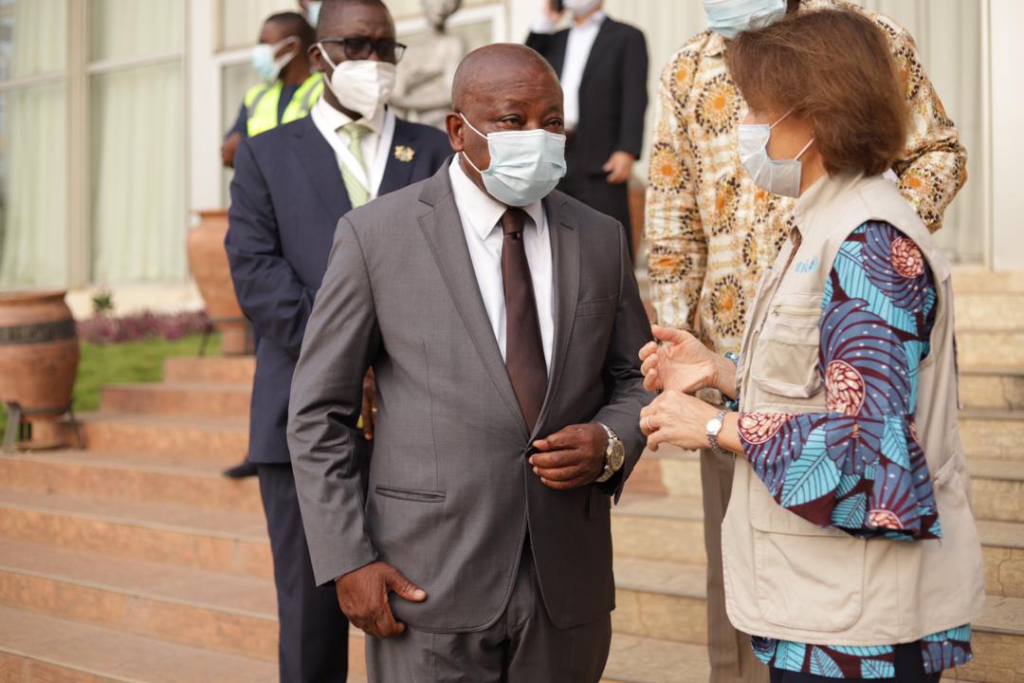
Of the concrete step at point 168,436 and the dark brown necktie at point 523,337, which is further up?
the dark brown necktie at point 523,337

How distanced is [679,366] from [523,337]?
36 cm

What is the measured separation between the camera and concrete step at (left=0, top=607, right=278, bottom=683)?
4930 mm

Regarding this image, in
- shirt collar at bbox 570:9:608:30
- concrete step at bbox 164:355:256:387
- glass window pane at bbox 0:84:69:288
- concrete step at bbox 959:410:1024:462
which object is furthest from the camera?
glass window pane at bbox 0:84:69:288

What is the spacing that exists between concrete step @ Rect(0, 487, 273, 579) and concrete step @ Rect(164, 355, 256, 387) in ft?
4.88

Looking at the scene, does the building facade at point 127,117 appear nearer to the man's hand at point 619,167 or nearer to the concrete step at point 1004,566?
the man's hand at point 619,167

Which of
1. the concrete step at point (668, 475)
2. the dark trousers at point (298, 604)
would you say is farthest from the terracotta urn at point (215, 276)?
the dark trousers at point (298, 604)

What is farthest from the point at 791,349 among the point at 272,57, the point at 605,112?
the point at 272,57

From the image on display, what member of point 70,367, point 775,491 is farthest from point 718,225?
point 70,367

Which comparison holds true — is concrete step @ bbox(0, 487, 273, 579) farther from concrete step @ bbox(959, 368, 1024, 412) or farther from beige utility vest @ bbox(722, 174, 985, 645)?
beige utility vest @ bbox(722, 174, 985, 645)

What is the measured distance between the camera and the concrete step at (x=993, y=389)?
545 centimetres

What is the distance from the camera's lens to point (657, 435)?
2.25 meters

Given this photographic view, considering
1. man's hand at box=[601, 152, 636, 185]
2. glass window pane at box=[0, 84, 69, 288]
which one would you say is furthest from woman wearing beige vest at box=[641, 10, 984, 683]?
glass window pane at box=[0, 84, 69, 288]

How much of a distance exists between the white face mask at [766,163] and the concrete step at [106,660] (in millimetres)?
3441

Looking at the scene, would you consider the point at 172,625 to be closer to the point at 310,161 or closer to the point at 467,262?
the point at 310,161
